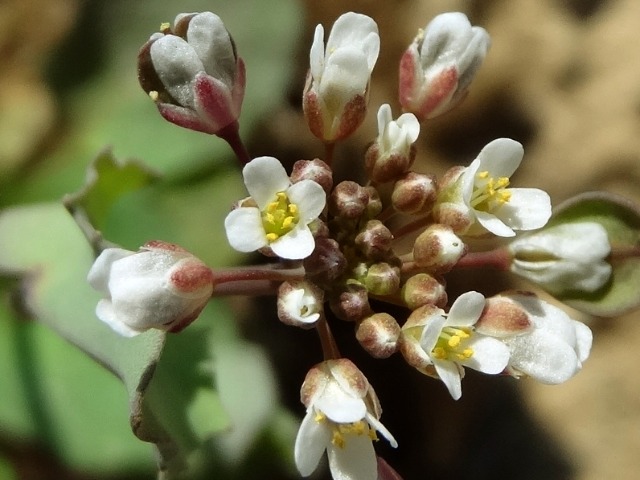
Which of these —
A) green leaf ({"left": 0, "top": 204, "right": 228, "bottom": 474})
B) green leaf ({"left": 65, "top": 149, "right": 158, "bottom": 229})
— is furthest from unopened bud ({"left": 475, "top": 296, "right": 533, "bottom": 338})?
green leaf ({"left": 65, "top": 149, "right": 158, "bottom": 229})

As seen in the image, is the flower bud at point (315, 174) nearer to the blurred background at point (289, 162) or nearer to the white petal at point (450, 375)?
the white petal at point (450, 375)

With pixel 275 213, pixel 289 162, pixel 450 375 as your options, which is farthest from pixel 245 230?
pixel 289 162

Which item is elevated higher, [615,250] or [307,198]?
[307,198]

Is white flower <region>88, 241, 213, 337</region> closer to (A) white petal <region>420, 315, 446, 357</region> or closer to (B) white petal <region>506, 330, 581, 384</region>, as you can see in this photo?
(A) white petal <region>420, 315, 446, 357</region>

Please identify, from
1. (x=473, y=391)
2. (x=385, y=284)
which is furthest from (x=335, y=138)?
(x=473, y=391)

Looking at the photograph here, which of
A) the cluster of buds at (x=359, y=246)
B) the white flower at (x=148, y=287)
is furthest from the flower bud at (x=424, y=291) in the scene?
the white flower at (x=148, y=287)

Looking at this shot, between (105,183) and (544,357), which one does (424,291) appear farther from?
(105,183)

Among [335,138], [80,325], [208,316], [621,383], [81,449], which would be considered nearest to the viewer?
[335,138]

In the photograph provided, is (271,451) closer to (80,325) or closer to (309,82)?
(80,325)
